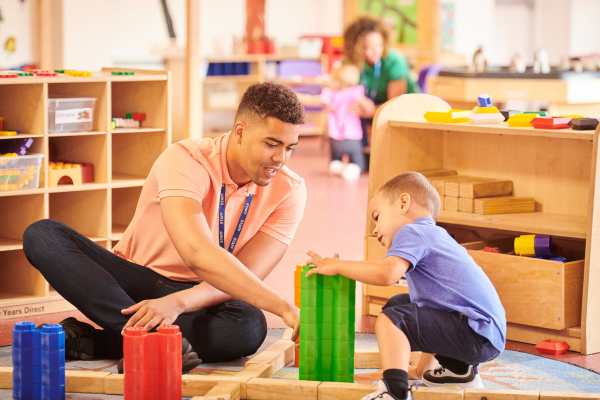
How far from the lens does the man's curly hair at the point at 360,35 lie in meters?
7.38

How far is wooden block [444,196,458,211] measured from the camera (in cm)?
332

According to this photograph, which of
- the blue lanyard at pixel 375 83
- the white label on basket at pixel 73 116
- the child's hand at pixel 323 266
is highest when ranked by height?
the blue lanyard at pixel 375 83

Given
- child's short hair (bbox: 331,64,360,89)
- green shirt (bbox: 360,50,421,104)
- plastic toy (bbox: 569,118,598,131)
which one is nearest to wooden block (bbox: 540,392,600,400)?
plastic toy (bbox: 569,118,598,131)

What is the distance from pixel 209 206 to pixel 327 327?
58cm

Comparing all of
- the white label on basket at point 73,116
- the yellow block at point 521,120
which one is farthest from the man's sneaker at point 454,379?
the white label on basket at point 73,116

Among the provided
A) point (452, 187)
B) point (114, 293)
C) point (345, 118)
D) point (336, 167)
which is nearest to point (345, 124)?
point (345, 118)

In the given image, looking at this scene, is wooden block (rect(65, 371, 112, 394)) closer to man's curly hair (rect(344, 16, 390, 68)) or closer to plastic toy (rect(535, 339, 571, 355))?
plastic toy (rect(535, 339, 571, 355))

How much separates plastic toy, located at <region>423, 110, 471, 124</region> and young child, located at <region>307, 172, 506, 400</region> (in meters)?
1.06

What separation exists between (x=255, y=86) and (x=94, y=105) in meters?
1.29

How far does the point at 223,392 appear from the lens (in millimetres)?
2141

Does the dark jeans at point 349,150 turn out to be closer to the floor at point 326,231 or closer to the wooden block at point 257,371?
the floor at point 326,231

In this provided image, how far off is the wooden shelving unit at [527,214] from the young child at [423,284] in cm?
71

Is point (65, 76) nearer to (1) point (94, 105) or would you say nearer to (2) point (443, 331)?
(1) point (94, 105)

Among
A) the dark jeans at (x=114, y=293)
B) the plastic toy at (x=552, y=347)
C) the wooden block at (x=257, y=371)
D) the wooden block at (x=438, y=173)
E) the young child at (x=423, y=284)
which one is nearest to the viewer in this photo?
the young child at (x=423, y=284)
